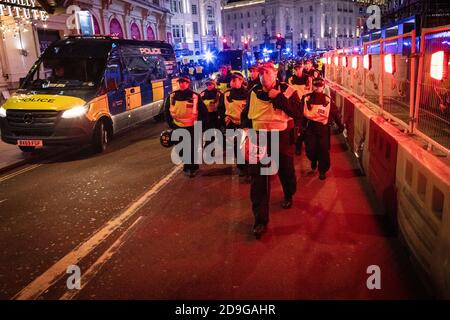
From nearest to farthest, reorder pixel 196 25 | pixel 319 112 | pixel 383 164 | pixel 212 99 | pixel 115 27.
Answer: pixel 383 164, pixel 319 112, pixel 212 99, pixel 115 27, pixel 196 25

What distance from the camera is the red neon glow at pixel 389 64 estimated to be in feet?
18.1

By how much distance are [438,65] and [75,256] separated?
416 centimetres

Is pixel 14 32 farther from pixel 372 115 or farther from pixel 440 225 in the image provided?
pixel 440 225

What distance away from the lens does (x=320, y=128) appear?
6734 millimetres

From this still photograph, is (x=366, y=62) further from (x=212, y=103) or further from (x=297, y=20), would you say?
(x=297, y=20)

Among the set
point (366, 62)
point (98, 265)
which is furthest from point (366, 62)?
point (98, 265)

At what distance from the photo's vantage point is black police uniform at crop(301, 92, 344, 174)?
668 cm

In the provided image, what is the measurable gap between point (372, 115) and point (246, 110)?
2717mm

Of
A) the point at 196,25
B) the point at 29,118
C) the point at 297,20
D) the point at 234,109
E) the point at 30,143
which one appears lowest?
the point at 30,143

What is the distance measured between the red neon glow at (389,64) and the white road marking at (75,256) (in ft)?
13.1

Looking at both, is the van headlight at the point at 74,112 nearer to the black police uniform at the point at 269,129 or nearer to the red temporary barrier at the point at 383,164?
the black police uniform at the point at 269,129

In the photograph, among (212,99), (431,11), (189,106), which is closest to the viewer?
(189,106)

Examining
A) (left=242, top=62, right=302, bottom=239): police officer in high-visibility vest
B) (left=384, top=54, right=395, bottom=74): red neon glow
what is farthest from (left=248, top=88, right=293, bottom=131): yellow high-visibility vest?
(left=384, top=54, right=395, bottom=74): red neon glow

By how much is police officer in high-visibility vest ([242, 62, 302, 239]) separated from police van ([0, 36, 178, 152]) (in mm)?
5575
